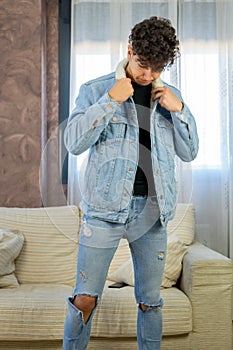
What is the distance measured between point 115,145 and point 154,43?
0.35m

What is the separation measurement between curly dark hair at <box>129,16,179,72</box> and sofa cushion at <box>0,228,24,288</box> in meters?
1.44

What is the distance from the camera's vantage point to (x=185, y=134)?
1.81 meters

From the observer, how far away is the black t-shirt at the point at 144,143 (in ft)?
5.89

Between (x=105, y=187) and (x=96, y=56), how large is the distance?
208cm

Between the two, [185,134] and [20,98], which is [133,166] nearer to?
[185,134]

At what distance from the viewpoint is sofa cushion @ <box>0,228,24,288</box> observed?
270cm

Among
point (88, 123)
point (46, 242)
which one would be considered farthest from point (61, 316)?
point (88, 123)

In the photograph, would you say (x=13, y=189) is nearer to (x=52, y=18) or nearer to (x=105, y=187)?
(x=52, y=18)

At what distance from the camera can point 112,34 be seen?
3.59 metres

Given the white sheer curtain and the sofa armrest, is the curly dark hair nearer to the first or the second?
the sofa armrest

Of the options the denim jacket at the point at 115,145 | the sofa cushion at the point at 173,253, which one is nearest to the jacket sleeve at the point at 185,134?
the denim jacket at the point at 115,145

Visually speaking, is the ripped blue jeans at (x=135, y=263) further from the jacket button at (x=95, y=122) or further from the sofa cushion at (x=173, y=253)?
the sofa cushion at (x=173, y=253)

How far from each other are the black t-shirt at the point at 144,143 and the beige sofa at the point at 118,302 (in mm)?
858

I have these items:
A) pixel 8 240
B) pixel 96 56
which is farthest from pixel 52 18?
pixel 8 240
